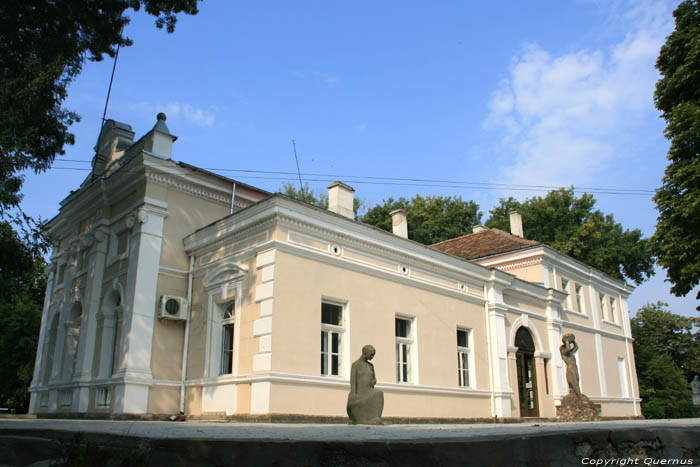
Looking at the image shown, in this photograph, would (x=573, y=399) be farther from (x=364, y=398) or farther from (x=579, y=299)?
(x=364, y=398)

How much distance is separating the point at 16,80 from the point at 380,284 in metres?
9.43

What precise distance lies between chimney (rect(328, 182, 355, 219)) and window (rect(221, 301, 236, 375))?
15.6 feet

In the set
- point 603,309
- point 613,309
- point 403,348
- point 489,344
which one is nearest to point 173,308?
point 403,348

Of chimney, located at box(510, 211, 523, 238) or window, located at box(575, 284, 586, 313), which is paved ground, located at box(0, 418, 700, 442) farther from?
chimney, located at box(510, 211, 523, 238)

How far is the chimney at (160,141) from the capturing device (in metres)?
14.7

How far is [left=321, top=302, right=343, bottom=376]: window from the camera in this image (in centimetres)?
1278

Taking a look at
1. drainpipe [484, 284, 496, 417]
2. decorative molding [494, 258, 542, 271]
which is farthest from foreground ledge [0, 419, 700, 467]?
decorative molding [494, 258, 542, 271]

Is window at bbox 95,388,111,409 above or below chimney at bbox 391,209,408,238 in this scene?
below

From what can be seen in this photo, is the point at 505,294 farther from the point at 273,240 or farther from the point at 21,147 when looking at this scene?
the point at 21,147

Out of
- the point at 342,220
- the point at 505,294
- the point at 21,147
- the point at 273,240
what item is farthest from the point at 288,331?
the point at 505,294

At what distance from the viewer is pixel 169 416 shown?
42.3 ft

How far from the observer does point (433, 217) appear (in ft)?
124

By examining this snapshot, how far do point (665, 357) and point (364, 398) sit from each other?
35404mm

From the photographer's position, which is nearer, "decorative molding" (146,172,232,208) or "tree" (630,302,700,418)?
"decorative molding" (146,172,232,208)
